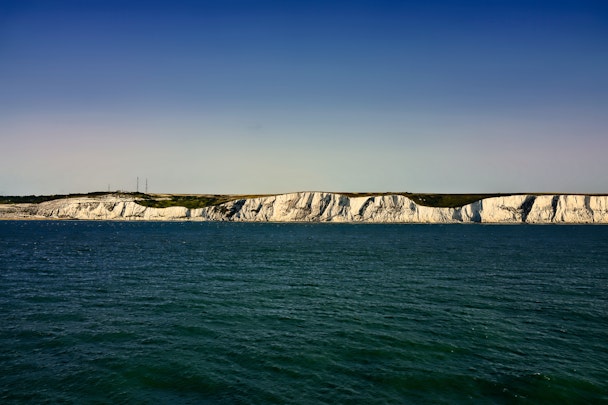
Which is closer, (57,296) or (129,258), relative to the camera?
(57,296)

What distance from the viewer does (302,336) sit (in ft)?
81.7

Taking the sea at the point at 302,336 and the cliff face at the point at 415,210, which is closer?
the sea at the point at 302,336

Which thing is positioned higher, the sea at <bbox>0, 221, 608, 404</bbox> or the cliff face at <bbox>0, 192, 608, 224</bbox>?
the cliff face at <bbox>0, 192, 608, 224</bbox>

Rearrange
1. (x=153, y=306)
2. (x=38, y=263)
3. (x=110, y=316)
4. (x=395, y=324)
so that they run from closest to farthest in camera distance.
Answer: (x=395, y=324), (x=110, y=316), (x=153, y=306), (x=38, y=263)

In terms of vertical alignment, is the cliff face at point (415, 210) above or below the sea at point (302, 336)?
above

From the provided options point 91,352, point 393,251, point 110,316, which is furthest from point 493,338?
point 393,251

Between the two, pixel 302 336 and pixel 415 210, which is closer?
pixel 302 336

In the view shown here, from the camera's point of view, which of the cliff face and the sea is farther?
the cliff face

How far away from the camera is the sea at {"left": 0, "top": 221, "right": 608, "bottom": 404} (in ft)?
59.5

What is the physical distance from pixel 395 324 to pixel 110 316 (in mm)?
21002

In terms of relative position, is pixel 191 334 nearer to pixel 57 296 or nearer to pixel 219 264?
pixel 57 296

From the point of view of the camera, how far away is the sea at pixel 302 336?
18.1m

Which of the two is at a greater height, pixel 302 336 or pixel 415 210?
pixel 415 210

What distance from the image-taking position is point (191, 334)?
25.2 meters
